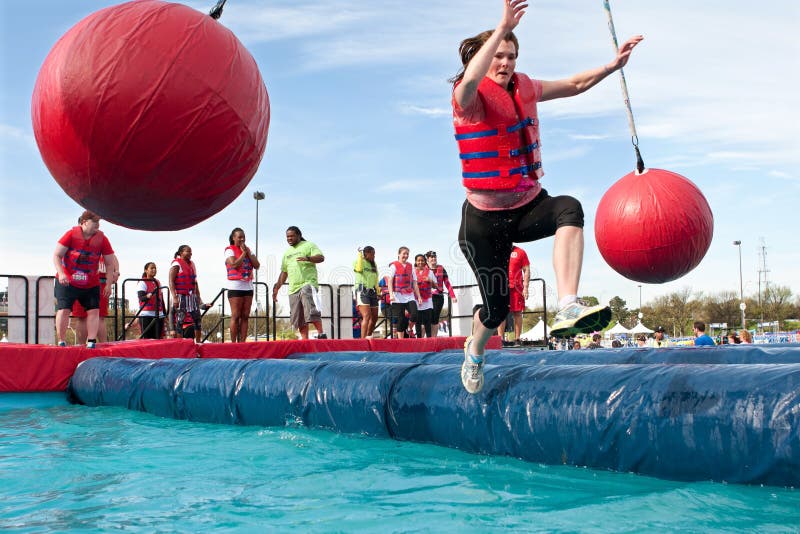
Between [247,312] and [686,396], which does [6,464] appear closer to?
[686,396]

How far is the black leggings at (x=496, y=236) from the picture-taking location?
363cm

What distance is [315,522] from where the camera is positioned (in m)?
2.44

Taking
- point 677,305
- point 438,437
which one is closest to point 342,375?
point 438,437

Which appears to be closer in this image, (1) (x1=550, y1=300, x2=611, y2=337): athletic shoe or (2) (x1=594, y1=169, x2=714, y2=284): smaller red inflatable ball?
(1) (x1=550, y1=300, x2=611, y2=337): athletic shoe

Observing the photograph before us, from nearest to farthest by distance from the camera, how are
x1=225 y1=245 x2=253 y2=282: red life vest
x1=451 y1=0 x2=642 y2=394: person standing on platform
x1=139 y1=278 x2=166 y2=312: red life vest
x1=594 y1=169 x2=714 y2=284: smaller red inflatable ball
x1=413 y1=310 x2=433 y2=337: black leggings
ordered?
x1=451 y1=0 x2=642 y2=394: person standing on platform → x1=594 y1=169 x2=714 y2=284: smaller red inflatable ball → x1=225 y1=245 x2=253 y2=282: red life vest → x1=139 y1=278 x2=166 y2=312: red life vest → x1=413 y1=310 x2=433 y2=337: black leggings

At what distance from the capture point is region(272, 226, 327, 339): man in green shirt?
9359 millimetres

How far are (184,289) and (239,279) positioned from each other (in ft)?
5.22

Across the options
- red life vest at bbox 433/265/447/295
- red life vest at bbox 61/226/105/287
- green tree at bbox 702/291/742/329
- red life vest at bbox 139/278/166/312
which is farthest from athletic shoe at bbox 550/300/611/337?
green tree at bbox 702/291/742/329

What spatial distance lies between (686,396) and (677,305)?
58.4 metres

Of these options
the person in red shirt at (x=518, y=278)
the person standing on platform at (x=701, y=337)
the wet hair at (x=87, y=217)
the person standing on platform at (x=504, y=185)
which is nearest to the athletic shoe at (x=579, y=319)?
the person standing on platform at (x=504, y=185)

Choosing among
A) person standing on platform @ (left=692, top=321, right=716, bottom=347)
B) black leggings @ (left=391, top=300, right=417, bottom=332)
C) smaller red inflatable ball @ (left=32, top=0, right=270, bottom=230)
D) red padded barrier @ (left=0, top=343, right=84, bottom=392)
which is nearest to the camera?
smaller red inflatable ball @ (left=32, top=0, right=270, bottom=230)

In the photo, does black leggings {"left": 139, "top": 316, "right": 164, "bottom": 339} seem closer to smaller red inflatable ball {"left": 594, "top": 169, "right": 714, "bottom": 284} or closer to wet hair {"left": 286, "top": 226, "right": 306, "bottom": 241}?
wet hair {"left": 286, "top": 226, "right": 306, "bottom": 241}

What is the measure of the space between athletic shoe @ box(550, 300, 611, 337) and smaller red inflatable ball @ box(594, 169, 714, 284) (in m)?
1.51

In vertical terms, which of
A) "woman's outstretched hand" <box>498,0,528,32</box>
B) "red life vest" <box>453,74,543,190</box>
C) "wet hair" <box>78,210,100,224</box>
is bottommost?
"red life vest" <box>453,74,543,190</box>
